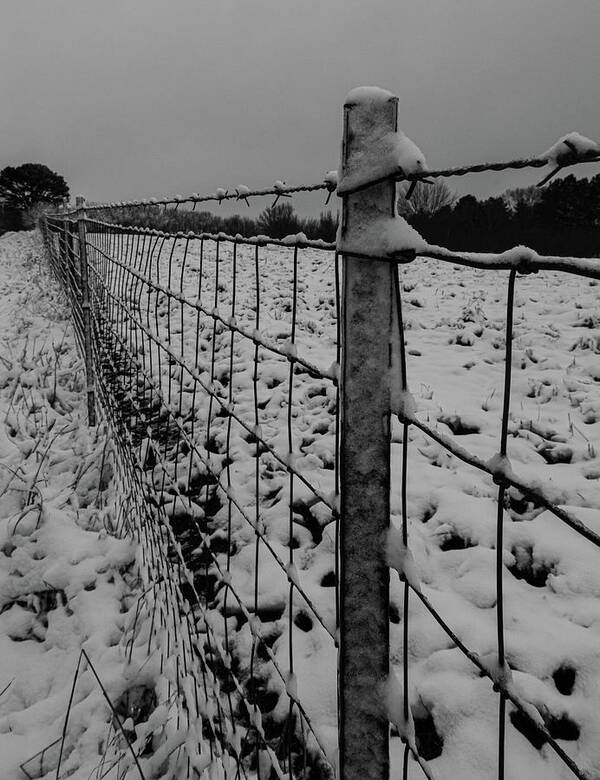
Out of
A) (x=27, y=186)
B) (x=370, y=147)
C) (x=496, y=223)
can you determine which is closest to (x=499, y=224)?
(x=496, y=223)

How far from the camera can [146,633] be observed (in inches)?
75.5

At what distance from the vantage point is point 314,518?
2.29 meters

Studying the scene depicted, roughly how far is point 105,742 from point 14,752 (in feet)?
0.95

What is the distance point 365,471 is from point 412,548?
1366 millimetres

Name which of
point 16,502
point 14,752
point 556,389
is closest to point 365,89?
point 14,752

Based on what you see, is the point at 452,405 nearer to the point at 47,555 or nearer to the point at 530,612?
the point at 530,612

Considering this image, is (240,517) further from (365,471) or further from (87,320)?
(87,320)

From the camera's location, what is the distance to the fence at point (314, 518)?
0.68m

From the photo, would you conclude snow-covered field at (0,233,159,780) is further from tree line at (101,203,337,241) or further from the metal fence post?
tree line at (101,203,337,241)

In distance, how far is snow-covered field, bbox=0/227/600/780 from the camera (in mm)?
1411

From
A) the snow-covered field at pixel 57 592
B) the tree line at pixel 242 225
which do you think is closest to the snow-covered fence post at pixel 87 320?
the snow-covered field at pixel 57 592

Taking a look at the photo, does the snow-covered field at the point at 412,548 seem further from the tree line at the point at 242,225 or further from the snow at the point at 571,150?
the tree line at the point at 242,225

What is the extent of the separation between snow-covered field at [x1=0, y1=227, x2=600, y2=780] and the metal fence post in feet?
0.42

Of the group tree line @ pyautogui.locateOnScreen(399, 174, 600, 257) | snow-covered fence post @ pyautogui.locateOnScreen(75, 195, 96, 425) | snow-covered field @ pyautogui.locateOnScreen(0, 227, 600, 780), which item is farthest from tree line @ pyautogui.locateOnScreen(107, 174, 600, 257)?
snow-covered field @ pyautogui.locateOnScreen(0, 227, 600, 780)
